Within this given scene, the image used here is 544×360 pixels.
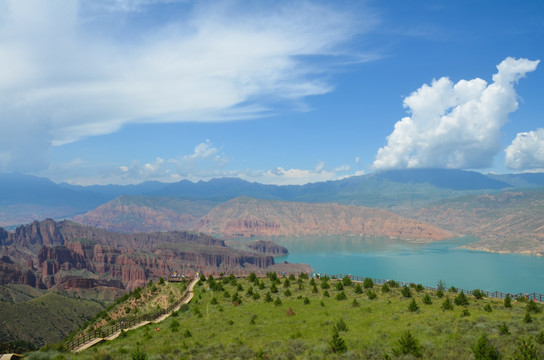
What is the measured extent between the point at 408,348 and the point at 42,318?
113 m

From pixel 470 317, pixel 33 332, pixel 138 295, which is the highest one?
pixel 470 317

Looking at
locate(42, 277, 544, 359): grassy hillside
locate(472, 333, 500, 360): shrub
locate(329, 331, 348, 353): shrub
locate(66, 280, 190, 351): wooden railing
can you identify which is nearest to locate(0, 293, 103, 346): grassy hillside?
locate(66, 280, 190, 351): wooden railing

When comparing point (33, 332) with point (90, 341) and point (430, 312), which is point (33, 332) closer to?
point (90, 341)

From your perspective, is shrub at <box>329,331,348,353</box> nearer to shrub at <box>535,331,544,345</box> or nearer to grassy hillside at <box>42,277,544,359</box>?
grassy hillside at <box>42,277,544,359</box>

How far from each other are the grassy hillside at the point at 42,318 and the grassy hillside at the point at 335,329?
221ft

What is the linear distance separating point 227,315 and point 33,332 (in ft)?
262

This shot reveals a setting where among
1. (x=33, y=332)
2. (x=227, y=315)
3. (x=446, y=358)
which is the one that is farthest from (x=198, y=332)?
(x=33, y=332)

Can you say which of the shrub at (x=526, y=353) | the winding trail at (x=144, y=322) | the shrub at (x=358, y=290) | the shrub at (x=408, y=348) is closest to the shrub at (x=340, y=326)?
the shrub at (x=408, y=348)

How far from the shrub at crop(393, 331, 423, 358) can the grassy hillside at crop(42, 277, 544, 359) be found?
67 millimetres

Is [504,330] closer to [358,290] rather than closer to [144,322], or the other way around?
[358,290]

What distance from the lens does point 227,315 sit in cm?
4978

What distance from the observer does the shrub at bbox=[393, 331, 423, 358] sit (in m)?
30.3

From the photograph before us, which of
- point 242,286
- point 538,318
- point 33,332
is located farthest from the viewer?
point 33,332

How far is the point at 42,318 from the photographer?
116 meters
